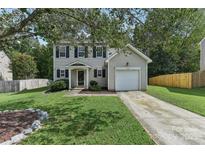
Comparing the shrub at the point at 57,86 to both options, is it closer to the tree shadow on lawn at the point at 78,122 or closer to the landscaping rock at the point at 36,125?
the tree shadow on lawn at the point at 78,122

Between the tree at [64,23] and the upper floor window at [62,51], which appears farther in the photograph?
the upper floor window at [62,51]

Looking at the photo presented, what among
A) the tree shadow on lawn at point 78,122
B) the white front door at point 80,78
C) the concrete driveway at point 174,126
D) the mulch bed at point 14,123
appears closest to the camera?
the concrete driveway at point 174,126

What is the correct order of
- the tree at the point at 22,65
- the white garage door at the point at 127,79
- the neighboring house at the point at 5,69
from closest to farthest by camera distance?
the white garage door at the point at 127,79 < the neighboring house at the point at 5,69 < the tree at the point at 22,65

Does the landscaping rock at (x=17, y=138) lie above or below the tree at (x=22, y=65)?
below

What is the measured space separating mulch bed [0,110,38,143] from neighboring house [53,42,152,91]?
12.6 meters

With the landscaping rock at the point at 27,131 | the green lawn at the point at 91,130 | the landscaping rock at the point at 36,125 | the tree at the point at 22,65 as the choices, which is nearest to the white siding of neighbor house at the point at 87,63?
the tree at the point at 22,65

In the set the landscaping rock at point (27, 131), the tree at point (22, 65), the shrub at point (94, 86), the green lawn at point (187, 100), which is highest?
the tree at point (22, 65)

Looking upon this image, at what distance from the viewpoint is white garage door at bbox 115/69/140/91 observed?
24172 mm

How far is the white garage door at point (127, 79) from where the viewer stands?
2417 centimetres

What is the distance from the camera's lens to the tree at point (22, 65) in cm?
3588

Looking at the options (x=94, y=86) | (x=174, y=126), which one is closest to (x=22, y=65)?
(x=94, y=86)

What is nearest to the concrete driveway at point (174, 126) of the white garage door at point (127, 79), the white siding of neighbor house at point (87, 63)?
the white garage door at point (127, 79)

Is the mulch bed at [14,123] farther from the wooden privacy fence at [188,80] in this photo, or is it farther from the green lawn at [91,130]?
the wooden privacy fence at [188,80]
